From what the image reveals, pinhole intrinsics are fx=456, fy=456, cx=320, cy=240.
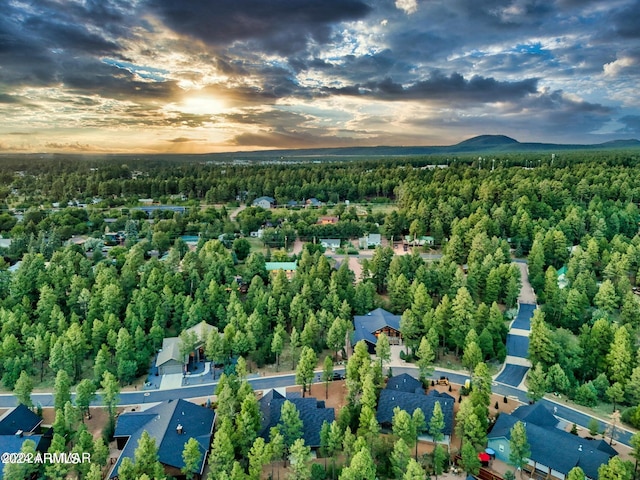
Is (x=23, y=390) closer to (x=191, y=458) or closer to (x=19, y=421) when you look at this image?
(x=19, y=421)

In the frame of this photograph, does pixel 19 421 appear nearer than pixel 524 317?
Yes

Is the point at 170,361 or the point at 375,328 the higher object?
the point at 375,328

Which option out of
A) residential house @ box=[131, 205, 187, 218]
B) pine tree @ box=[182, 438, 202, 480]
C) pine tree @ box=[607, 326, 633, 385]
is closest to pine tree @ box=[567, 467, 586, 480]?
pine tree @ box=[607, 326, 633, 385]

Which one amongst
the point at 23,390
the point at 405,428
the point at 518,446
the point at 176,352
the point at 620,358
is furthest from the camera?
the point at 176,352

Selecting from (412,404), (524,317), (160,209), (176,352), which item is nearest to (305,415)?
(412,404)

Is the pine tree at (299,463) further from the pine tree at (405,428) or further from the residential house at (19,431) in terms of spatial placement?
the residential house at (19,431)

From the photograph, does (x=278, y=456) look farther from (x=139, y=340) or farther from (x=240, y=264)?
(x=240, y=264)

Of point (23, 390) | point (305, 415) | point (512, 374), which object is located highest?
→ point (23, 390)

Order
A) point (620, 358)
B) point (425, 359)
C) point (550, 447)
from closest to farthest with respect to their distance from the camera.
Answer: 1. point (550, 447)
2. point (620, 358)
3. point (425, 359)
